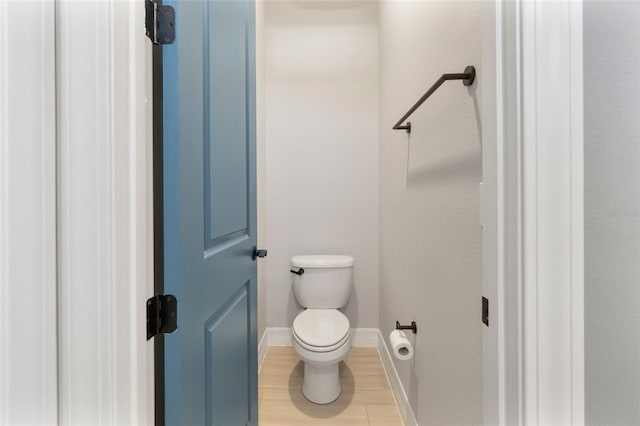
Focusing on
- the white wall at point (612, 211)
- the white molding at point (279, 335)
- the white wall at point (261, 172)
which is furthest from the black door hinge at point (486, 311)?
the white molding at point (279, 335)

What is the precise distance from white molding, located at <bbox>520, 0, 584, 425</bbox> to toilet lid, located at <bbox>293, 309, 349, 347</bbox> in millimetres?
1164

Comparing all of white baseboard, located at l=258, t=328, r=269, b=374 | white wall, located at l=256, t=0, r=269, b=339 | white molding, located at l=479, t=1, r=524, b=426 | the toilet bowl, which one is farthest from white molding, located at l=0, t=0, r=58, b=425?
white baseboard, located at l=258, t=328, r=269, b=374

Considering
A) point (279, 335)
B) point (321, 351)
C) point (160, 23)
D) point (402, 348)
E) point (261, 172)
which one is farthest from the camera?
point (279, 335)

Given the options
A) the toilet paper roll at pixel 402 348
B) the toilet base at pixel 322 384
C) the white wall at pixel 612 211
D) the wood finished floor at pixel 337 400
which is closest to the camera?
the white wall at pixel 612 211

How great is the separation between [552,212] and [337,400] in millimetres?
1591

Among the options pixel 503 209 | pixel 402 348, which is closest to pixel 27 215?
pixel 503 209

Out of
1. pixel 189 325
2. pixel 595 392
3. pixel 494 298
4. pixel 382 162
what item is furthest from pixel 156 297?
pixel 382 162

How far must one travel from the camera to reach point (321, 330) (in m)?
1.72

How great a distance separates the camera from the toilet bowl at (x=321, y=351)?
5.05 feet

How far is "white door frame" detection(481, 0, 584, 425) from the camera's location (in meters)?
0.49

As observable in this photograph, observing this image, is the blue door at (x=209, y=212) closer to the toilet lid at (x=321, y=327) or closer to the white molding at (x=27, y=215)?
the white molding at (x=27, y=215)

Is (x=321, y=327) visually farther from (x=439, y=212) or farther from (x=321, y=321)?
(x=439, y=212)

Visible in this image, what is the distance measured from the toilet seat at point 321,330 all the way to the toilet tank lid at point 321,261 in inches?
11.4

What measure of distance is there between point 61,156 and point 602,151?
900 millimetres
